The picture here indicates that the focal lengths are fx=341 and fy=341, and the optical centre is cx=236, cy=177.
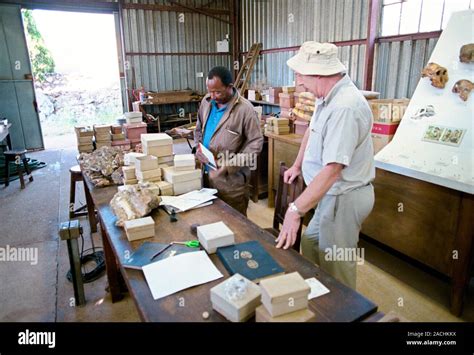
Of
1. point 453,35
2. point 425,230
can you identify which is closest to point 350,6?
point 453,35

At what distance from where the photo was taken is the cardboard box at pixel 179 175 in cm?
221

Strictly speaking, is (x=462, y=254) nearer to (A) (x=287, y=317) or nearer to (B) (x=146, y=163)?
(A) (x=287, y=317)

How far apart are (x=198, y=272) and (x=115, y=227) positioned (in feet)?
2.17

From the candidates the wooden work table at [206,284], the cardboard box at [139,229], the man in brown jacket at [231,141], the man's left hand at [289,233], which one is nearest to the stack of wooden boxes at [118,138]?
the man in brown jacket at [231,141]

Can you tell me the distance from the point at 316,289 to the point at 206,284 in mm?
407

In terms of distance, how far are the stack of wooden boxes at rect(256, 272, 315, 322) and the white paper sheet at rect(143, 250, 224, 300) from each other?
1.03 ft

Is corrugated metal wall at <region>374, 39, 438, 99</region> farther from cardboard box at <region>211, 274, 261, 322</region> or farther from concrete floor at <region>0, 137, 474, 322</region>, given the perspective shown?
cardboard box at <region>211, 274, 261, 322</region>

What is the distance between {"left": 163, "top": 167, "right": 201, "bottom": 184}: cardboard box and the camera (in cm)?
221

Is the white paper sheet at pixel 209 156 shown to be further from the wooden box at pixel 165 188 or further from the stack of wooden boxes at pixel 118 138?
the stack of wooden boxes at pixel 118 138

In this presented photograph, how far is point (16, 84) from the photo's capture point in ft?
22.5

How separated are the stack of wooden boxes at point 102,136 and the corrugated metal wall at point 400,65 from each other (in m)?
3.56

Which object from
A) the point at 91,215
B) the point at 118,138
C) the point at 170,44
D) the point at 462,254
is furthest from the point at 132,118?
the point at 170,44
